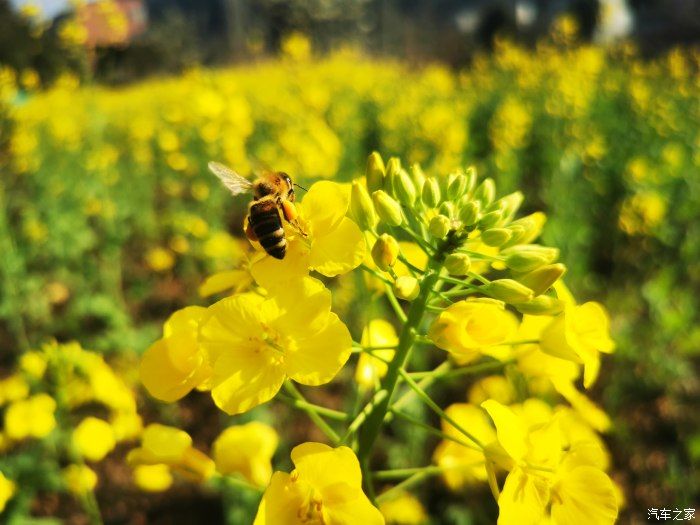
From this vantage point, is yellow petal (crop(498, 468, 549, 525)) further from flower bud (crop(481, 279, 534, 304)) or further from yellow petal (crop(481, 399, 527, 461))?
flower bud (crop(481, 279, 534, 304))

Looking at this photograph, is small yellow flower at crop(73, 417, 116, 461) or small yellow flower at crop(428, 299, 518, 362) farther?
A: small yellow flower at crop(73, 417, 116, 461)

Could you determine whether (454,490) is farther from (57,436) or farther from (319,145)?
(319,145)

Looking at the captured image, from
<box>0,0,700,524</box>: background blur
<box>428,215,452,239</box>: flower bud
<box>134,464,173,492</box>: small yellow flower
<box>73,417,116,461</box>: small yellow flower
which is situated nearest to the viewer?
<box>428,215,452,239</box>: flower bud

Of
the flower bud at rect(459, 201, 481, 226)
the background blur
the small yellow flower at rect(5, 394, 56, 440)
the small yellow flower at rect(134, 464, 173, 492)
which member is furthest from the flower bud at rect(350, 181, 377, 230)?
the small yellow flower at rect(5, 394, 56, 440)

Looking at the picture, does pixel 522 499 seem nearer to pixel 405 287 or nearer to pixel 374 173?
pixel 405 287

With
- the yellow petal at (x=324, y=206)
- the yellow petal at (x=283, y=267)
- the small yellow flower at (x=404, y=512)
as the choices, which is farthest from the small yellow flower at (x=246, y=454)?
the small yellow flower at (x=404, y=512)

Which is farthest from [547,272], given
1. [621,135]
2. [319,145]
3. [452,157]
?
[621,135]
